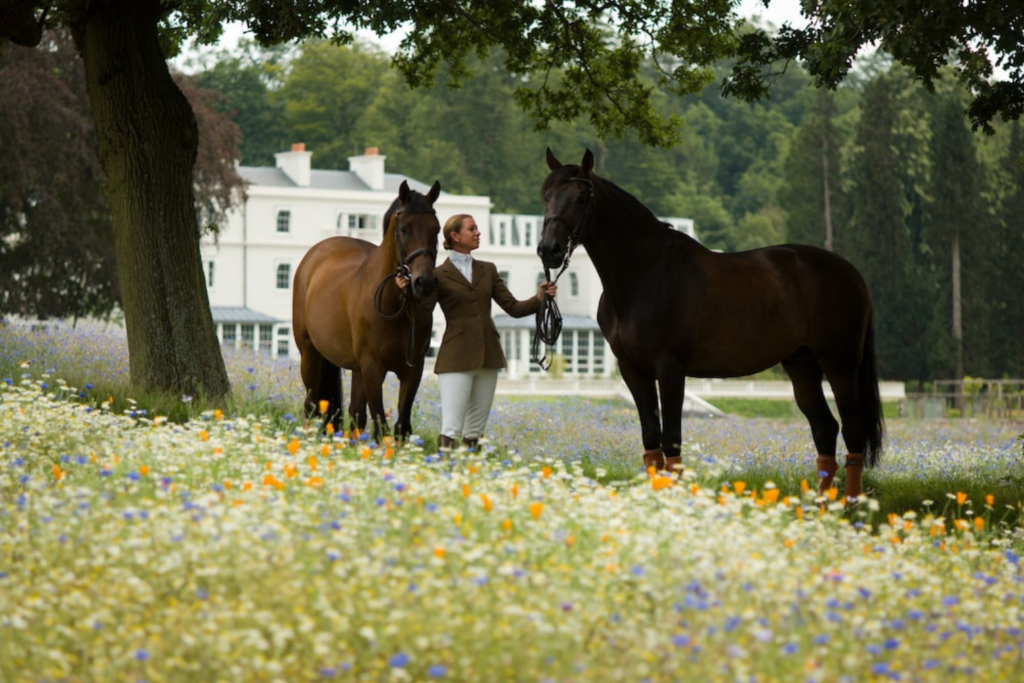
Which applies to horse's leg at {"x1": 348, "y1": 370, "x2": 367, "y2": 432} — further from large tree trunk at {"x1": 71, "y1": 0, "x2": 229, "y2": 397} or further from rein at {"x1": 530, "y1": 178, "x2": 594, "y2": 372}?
large tree trunk at {"x1": 71, "y1": 0, "x2": 229, "y2": 397}

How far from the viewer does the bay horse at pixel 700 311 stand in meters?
9.31

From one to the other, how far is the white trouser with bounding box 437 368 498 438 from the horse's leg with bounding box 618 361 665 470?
942mm

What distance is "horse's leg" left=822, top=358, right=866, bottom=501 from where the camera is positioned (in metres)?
10.2

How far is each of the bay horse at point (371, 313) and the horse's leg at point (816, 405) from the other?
2800mm

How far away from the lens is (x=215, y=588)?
203 inches

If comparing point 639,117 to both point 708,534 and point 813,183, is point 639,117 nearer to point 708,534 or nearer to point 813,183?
point 708,534

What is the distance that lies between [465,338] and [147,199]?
479cm

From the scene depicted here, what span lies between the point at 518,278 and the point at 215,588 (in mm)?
62413

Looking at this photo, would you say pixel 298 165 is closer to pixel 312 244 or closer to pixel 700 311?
pixel 312 244

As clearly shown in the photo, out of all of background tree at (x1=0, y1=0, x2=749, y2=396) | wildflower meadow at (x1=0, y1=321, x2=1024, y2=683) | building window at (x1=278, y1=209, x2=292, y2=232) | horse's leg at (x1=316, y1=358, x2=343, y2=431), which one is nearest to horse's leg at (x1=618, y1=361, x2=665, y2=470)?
Result: wildflower meadow at (x1=0, y1=321, x2=1024, y2=683)

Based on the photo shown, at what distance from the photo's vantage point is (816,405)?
1057cm

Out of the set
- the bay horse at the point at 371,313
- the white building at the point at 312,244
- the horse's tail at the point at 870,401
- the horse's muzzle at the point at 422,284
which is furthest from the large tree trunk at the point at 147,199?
the white building at the point at 312,244

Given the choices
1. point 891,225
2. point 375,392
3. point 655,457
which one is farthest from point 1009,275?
point 375,392

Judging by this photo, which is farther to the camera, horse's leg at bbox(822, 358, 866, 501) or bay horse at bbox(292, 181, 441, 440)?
horse's leg at bbox(822, 358, 866, 501)
